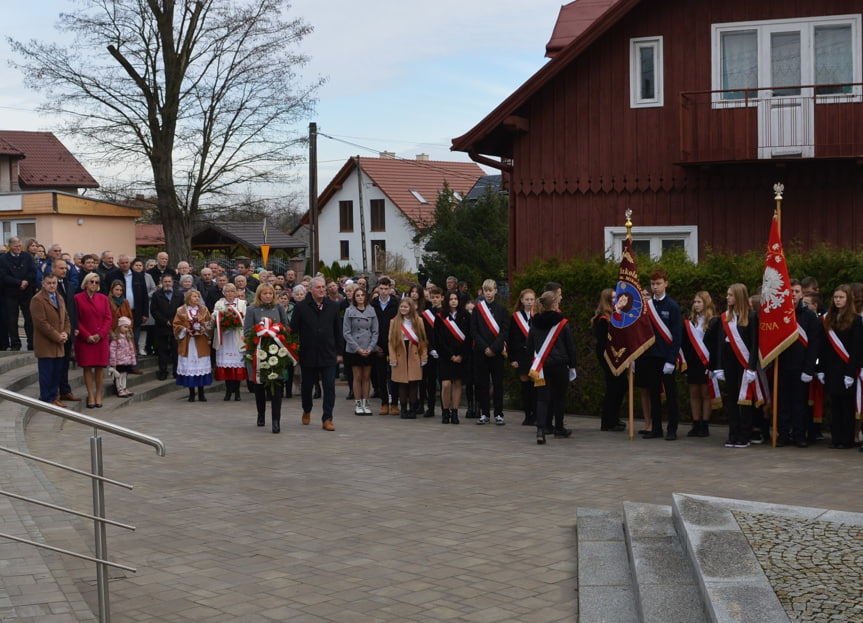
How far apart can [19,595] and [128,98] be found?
28724 mm

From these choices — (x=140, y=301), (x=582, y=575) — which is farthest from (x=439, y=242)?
(x=582, y=575)

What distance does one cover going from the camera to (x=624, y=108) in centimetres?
2031

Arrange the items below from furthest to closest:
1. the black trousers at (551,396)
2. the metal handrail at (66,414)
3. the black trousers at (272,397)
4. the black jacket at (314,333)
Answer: the black jacket at (314,333)
the black trousers at (272,397)
the black trousers at (551,396)
the metal handrail at (66,414)

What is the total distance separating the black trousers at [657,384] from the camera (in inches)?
547

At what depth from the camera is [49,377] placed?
15273 mm

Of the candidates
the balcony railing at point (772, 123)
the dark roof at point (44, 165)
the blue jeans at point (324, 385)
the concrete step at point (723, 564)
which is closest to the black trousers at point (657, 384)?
the blue jeans at point (324, 385)

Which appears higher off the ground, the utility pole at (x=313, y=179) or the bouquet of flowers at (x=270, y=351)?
the utility pole at (x=313, y=179)

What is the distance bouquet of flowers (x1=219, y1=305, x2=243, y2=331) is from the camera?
720 inches

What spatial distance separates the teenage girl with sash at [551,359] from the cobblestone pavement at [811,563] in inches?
217

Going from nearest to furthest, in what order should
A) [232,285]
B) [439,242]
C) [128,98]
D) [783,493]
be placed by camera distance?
[783,493], [232,285], [128,98], [439,242]

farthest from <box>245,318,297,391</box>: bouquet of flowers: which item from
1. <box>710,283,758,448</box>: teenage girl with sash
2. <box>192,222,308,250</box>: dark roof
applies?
<box>192,222,308,250</box>: dark roof

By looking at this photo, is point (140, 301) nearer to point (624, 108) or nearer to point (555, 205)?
point (555, 205)

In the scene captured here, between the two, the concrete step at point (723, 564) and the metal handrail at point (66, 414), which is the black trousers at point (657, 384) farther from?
the metal handrail at point (66, 414)

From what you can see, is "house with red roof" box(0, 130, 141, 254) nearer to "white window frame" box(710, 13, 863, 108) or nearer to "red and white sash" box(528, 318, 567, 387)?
"white window frame" box(710, 13, 863, 108)
